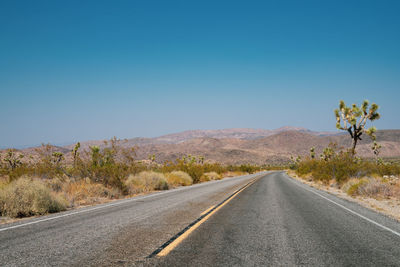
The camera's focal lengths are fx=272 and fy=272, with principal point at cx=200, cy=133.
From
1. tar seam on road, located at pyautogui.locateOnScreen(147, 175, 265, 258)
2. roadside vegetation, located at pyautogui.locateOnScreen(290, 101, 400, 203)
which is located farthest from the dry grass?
tar seam on road, located at pyautogui.locateOnScreen(147, 175, 265, 258)

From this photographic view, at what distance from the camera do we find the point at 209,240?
534 cm

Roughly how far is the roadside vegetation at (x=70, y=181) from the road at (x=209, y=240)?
217 cm

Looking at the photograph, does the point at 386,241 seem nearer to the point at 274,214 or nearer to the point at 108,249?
the point at 274,214

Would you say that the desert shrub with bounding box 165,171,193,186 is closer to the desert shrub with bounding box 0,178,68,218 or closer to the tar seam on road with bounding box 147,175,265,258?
the desert shrub with bounding box 0,178,68,218

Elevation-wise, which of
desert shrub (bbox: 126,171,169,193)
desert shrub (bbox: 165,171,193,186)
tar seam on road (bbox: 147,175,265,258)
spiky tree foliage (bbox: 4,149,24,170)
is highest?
spiky tree foliage (bbox: 4,149,24,170)

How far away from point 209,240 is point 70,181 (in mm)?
11256

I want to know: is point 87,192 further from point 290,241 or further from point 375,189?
point 375,189

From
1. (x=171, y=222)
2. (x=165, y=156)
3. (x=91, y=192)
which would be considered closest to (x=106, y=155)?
(x=91, y=192)

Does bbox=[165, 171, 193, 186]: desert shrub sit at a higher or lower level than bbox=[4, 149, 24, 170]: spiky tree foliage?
lower

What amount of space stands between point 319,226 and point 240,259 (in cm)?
347

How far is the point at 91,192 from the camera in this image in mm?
13469

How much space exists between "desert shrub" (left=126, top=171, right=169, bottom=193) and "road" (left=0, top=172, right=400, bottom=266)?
27.8ft

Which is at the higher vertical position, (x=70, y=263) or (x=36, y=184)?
(x=36, y=184)

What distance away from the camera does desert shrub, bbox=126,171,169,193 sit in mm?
16788
